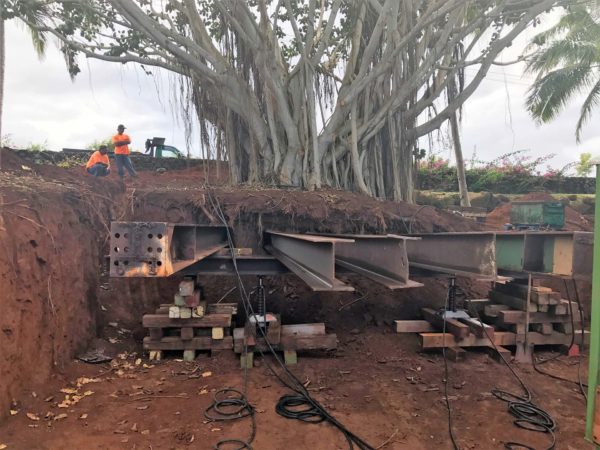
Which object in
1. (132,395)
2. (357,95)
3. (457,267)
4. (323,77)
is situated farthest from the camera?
(323,77)

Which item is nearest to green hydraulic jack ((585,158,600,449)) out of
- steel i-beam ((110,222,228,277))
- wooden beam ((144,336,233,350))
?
steel i-beam ((110,222,228,277))

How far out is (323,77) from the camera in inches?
375

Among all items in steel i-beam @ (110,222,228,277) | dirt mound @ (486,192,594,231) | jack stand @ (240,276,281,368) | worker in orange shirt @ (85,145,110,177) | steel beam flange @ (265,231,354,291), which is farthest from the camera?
dirt mound @ (486,192,594,231)

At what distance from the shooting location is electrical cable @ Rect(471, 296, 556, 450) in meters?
3.42

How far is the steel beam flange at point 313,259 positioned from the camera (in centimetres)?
315

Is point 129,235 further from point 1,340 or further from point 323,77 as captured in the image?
point 323,77

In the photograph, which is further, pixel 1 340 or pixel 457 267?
pixel 457 267

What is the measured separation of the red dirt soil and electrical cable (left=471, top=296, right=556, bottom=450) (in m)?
0.09

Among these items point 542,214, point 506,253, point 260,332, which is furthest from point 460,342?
point 542,214

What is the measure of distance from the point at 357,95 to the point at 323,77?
1543 mm

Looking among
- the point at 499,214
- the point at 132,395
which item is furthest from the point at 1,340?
the point at 499,214

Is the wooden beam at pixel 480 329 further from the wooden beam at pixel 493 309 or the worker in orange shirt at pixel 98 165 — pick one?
the worker in orange shirt at pixel 98 165

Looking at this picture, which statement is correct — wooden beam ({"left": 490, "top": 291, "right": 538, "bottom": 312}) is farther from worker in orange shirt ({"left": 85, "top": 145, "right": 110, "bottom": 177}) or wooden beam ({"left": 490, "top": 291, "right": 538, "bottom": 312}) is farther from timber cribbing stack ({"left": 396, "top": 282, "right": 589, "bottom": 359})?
worker in orange shirt ({"left": 85, "top": 145, "right": 110, "bottom": 177})

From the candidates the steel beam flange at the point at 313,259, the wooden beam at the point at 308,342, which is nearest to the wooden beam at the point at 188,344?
the wooden beam at the point at 308,342
